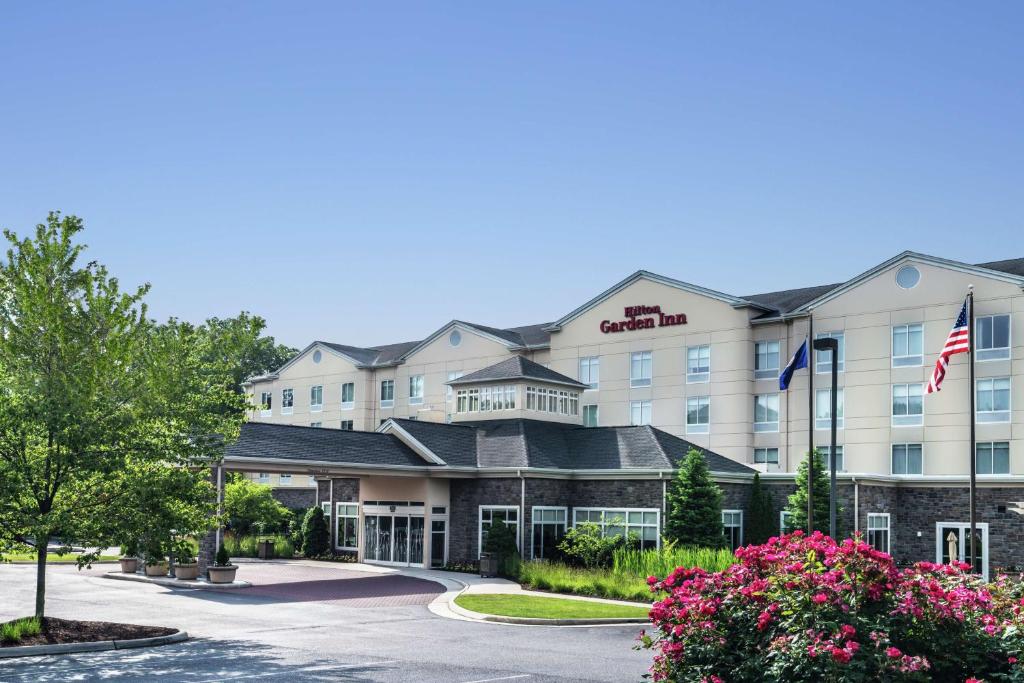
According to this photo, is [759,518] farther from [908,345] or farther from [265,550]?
[265,550]

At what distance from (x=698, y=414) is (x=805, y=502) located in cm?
1523

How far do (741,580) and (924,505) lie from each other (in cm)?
3416

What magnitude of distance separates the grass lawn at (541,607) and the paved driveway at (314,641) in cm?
135

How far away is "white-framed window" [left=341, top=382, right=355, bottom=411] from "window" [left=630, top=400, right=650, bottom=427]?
23199 millimetres

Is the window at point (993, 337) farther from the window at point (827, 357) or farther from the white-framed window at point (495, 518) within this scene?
the white-framed window at point (495, 518)

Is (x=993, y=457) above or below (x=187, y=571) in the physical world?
above

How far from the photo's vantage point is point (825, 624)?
434 inches

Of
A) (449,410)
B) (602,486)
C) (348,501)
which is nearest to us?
(602,486)

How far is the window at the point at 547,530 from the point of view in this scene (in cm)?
4100

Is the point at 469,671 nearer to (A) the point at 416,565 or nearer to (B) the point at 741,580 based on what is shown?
(B) the point at 741,580

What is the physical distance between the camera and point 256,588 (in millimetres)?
33938

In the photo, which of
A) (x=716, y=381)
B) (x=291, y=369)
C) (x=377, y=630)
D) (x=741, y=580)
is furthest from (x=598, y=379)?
(x=741, y=580)

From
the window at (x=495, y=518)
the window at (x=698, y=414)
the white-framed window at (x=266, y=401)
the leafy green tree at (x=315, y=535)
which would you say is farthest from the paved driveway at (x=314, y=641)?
the white-framed window at (x=266, y=401)

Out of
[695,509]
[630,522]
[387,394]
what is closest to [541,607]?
[695,509]
